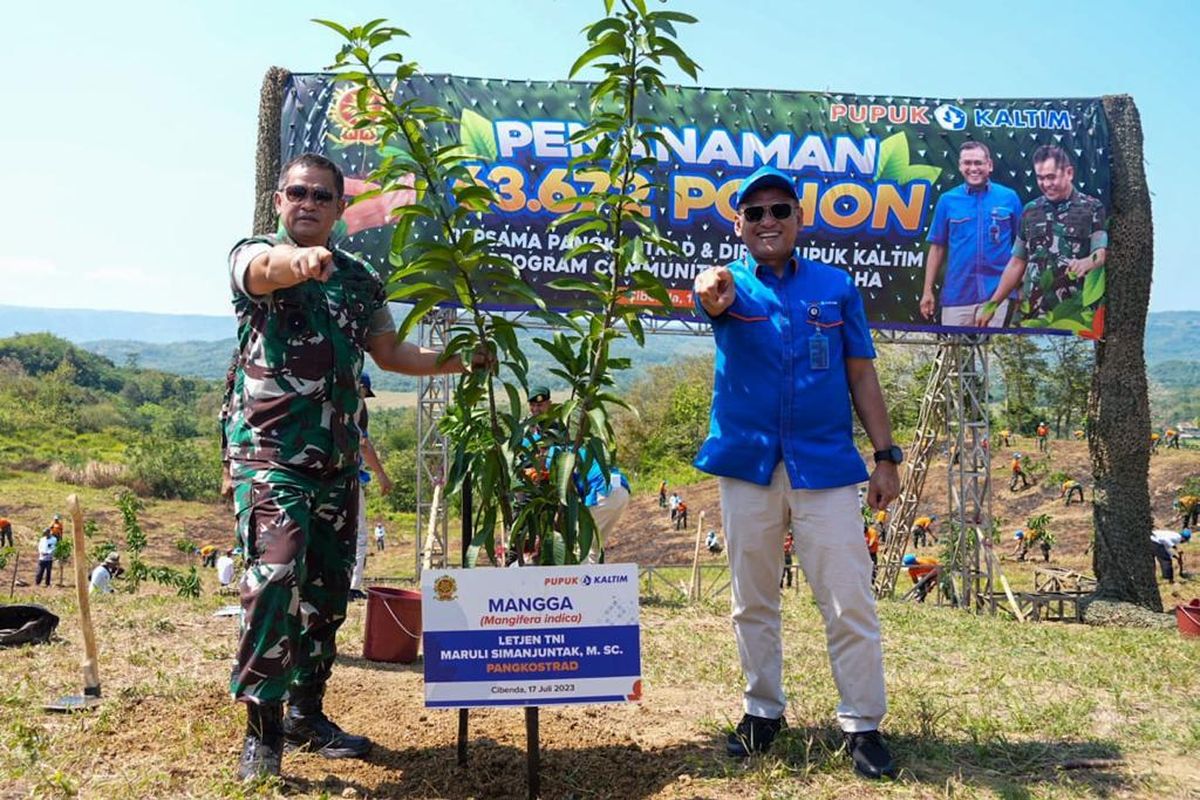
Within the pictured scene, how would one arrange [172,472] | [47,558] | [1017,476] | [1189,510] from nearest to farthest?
[47,558]
[1189,510]
[1017,476]
[172,472]

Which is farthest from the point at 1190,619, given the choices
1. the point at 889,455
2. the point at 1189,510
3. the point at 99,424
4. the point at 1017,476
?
the point at 99,424

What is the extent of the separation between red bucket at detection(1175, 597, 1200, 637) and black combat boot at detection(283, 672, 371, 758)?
318 inches

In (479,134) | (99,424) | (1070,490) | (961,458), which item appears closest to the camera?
(479,134)

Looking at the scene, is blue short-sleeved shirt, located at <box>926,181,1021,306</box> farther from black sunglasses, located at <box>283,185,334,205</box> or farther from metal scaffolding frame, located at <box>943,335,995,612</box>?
black sunglasses, located at <box>283,185,334,205</box>

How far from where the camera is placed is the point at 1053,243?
1146cm

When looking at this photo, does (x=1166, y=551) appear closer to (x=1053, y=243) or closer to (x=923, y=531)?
(x=1053, y=243)

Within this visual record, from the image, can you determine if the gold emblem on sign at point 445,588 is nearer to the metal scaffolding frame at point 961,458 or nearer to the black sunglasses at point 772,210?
the black sunglasses at point 772,210

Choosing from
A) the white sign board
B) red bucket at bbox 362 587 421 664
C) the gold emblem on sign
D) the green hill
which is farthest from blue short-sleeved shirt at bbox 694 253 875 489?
the green hill

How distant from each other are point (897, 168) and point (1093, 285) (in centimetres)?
277

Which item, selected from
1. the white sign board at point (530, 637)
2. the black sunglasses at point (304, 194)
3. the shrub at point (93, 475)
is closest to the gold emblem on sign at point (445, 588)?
the white sign board at point (530, 637)

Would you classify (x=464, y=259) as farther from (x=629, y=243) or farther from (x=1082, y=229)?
(x=1082, y=229)

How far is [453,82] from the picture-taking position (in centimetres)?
1103

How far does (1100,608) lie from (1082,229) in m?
4.60

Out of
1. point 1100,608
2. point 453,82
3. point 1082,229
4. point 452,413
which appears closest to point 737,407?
point 452,413
